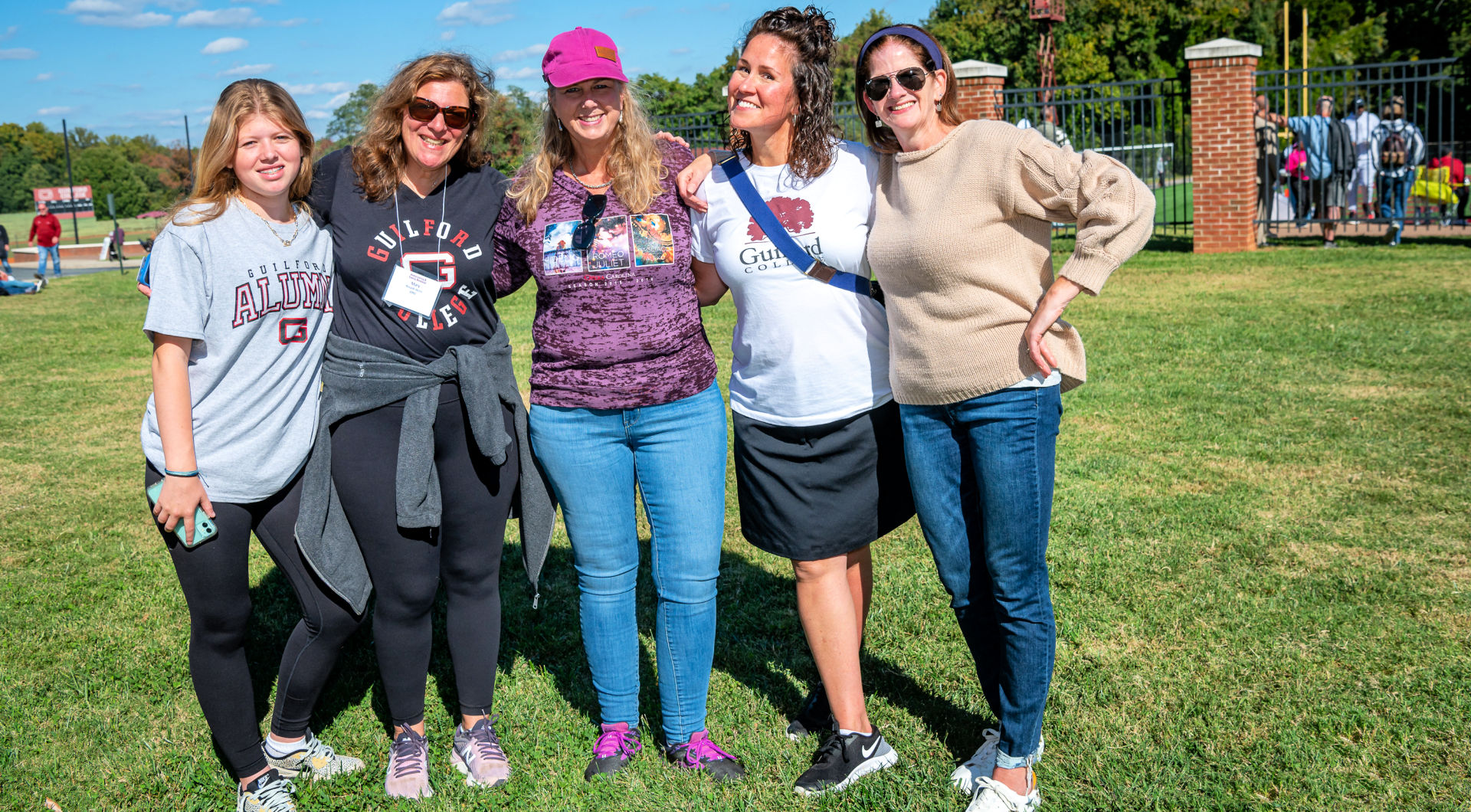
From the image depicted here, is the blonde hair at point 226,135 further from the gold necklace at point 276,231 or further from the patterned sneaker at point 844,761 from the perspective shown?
the patterned sneaker at point 844,761

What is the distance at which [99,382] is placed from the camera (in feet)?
33.4

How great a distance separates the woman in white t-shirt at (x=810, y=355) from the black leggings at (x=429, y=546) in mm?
806

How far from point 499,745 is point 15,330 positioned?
47.8ft

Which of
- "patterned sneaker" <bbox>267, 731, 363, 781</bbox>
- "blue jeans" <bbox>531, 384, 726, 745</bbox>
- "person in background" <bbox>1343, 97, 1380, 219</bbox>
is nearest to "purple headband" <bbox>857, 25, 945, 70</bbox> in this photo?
"blue jeans" <bbox>531, 384, 726, 745</bbox>

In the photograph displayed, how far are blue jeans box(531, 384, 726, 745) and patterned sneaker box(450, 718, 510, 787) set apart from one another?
1.29 ft

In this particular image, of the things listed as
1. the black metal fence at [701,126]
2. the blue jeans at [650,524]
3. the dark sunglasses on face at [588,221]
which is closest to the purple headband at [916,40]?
the dark sunglasses on face at [588,221]

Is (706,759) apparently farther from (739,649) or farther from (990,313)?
(990,313)

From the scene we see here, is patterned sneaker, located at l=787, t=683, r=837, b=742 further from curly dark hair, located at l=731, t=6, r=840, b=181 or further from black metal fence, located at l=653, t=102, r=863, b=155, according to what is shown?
black metal fence, located at l=653, t=102, r=863, b=155

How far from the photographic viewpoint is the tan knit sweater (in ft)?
8.28

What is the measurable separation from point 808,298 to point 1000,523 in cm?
79

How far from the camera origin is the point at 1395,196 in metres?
13.8

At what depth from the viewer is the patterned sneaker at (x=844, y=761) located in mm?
3037

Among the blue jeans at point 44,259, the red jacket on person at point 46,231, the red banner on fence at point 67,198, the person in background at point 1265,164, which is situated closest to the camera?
the person in background at point 1265,164

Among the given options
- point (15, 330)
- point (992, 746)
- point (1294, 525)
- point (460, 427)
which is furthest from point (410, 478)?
point (15, 330)
